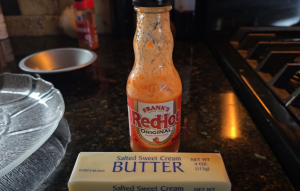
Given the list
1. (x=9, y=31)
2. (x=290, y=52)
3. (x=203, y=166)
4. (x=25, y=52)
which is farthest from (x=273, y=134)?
(x=9, y=31)


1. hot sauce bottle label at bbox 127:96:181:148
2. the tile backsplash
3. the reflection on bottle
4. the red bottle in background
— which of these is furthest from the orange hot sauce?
the tile backsplash

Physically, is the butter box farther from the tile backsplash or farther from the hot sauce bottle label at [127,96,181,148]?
the tile backsplash

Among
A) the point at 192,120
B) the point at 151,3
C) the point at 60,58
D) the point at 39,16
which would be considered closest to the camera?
the point at 151,3

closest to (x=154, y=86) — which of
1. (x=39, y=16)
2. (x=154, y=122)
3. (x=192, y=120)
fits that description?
(x=154, y=122)

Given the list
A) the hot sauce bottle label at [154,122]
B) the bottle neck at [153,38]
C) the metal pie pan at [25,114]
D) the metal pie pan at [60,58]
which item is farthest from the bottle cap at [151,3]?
the metal pie pan at [60,58]

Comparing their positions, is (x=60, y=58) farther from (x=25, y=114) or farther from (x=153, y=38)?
(x=153, y=38)

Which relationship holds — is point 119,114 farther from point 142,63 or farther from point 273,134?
point 273,134
